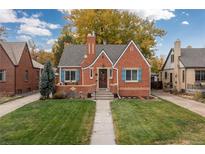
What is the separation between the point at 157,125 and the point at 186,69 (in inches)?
534

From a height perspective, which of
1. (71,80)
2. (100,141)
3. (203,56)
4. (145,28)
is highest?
(145,28)

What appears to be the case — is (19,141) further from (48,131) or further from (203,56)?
(203,56)

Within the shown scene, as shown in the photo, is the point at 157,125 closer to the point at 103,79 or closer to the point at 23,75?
the point at 103,79

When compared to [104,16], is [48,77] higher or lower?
lower

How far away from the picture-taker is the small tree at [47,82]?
713 inches

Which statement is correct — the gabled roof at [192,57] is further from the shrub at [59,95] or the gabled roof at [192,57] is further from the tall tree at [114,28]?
the shrub at [59,95]

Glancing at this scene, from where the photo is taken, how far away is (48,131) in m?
9.74

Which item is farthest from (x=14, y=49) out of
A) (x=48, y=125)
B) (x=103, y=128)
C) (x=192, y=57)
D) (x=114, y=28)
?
(x=103, y=128)

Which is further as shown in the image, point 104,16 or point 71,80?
point 104,16

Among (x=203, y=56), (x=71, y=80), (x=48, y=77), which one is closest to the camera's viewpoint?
(x=48, y=77)

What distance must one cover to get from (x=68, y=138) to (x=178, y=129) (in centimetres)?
354

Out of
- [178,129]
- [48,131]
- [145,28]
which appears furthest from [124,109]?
[145,28]

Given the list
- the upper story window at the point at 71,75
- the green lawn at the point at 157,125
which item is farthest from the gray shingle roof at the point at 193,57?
the green lawn at the point at 157,125

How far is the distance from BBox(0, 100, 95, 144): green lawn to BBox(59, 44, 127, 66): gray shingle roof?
7181mm
